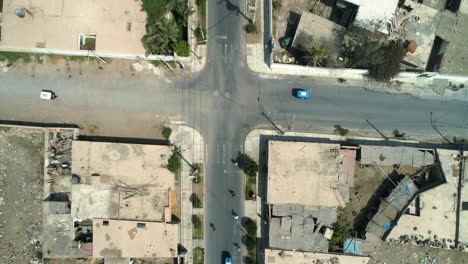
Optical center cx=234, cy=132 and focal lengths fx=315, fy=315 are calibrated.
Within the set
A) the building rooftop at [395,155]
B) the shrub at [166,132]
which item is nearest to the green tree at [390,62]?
the building rooftop at [395,155]

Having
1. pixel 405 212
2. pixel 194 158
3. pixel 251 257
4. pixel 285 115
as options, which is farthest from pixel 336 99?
pixel 251 257

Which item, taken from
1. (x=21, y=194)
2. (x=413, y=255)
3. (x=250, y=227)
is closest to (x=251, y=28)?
(x=250, y=227)

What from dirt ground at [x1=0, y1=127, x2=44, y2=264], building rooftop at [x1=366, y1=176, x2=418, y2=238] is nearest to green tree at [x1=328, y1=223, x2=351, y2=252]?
building rooftop at [x1=366, y1=176, x2=418, y2=238]

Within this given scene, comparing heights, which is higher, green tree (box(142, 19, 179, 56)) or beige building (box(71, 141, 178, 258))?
green tree (box(142, 19, 179, 56))

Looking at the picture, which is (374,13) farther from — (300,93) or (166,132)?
(166,132)

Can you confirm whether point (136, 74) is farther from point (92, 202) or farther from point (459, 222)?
point (459, 222)

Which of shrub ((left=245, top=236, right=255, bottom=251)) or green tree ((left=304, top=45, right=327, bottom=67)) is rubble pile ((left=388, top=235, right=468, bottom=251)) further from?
green tree ((left=304, top=45, right=327, bottom=67))

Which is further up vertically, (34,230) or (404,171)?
(404,171)
